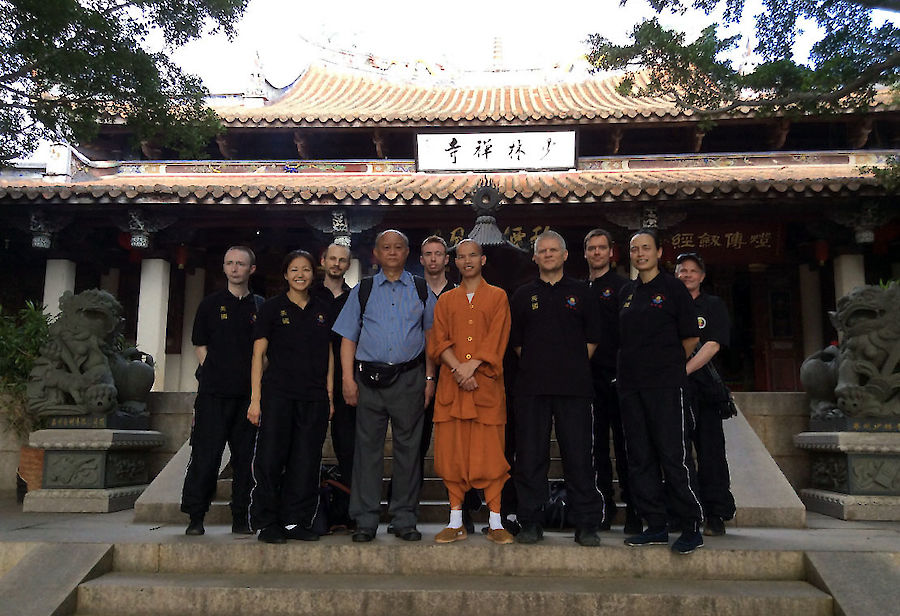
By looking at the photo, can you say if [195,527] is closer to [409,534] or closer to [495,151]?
[409,534]

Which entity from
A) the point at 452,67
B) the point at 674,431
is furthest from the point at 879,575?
the point at 452,67

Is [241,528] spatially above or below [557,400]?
below

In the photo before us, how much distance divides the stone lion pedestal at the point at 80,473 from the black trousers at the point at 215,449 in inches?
67.8

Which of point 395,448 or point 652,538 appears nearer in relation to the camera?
point 652,538

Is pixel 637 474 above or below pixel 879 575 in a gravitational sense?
above

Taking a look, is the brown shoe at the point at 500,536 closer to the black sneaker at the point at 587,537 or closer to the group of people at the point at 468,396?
the group of people at the point at 468,396

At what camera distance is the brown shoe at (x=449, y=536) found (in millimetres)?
3146

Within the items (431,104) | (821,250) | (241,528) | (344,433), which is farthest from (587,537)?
(431,104)

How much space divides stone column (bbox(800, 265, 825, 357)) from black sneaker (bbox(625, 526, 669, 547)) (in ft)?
25.0

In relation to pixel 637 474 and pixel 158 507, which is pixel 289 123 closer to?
pixel 158 507

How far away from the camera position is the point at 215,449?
3514 millimetres

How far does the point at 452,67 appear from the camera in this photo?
1376 centimetres

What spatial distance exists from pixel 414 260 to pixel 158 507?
6057 mm

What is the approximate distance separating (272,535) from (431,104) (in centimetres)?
1036
